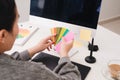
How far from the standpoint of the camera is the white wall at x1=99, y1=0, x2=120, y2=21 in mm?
3446

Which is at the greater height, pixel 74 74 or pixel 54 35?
pixel 54 35

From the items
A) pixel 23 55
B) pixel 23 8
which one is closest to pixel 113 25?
pixel 23 8

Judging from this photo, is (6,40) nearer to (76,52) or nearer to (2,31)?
(2,31)

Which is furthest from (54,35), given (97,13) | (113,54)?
(113,54)

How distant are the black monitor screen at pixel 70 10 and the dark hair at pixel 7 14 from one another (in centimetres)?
61

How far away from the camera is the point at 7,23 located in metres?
0.82

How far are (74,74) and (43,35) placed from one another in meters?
0.61

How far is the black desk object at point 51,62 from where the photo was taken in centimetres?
125

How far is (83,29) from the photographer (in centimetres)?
140

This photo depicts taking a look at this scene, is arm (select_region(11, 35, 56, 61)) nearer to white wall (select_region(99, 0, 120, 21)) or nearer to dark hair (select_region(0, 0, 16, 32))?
dark hair (select_region(0, 0, 16, 32))

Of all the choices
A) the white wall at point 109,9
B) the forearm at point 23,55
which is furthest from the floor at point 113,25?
the forearm at point 23,55

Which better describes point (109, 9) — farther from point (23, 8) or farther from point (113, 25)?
point (23, 8)

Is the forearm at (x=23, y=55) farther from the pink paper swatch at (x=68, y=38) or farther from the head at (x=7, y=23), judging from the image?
the head at (x=7, y=23)

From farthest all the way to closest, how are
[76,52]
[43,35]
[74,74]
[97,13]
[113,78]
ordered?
[43,35], [76,52], [97,13], [113,78], [74,74]
